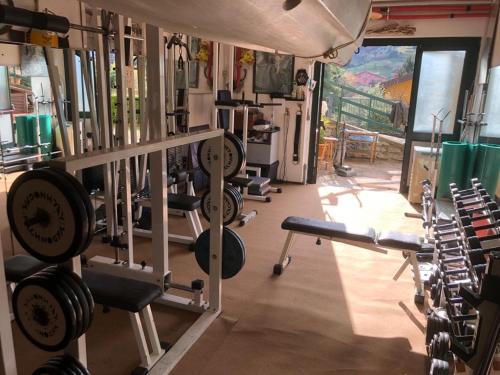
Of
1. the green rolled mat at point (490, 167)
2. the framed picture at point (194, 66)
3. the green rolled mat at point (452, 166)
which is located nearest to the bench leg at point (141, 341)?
the green rolled mat at point (490, 167)

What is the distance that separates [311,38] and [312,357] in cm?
162

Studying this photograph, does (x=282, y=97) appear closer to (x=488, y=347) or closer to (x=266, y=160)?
(x=266, y=160)

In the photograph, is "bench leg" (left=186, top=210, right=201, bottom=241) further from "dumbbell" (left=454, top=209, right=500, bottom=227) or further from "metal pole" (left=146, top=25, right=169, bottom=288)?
"dumbbell" (left=454, top=209, right=500, bottom=227)

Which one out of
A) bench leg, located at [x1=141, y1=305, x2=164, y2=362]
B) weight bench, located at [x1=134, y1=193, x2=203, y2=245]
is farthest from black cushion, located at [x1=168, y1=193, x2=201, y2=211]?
bench leg, located at [x1=141, y1=305, x2=164, y2=362]

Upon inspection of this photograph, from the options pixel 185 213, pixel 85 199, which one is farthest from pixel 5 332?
pixel 185 213

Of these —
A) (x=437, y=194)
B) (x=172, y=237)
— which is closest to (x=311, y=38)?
(x=172, y=237)

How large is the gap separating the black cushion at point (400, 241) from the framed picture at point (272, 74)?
140 inches

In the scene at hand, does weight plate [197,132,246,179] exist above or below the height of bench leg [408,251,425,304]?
above

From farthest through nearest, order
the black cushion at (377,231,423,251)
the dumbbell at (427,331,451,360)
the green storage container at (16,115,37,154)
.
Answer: the green storage container at (16,115,37,154) → the black cushion at (377,231,423,251) → the dumbbell at (427,331,451,360)

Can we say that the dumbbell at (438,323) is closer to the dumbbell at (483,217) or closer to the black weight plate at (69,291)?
the dumbbell at (483,217)

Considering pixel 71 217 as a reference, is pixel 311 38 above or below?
above

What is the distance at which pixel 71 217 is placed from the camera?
3.87 feet

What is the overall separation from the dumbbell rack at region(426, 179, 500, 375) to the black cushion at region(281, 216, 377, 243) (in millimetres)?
508

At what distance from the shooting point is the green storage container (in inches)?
151
